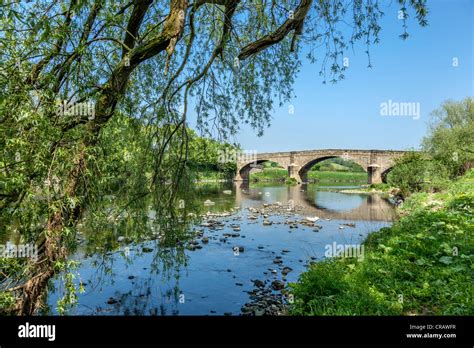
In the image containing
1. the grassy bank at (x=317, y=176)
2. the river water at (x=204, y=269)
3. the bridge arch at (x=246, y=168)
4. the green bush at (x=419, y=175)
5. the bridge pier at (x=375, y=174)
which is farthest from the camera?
the grassy bank at (x=317, y=176)

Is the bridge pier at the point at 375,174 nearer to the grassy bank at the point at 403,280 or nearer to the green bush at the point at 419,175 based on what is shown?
the green bush at the point at 419,175

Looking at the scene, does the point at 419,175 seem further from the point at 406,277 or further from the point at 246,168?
the point at 246,168

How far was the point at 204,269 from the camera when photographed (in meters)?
10.6

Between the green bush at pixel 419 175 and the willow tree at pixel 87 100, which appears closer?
the willow tree at pixel 87 100

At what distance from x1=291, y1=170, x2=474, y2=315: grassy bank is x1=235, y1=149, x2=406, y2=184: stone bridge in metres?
38.2

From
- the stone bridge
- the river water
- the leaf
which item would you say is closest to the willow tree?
the river water

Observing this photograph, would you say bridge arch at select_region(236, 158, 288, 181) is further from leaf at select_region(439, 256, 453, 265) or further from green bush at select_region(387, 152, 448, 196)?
leaf at select_region(439, 256, 453, 265)

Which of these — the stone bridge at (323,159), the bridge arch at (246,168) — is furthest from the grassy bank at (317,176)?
the stone bridge at (323,159)

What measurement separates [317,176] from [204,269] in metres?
76.2

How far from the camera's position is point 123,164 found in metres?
5.94

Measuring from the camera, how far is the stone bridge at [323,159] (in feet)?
167

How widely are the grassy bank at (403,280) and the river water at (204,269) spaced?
2.09m

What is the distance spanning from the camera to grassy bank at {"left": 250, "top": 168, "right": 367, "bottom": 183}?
2977 inches
